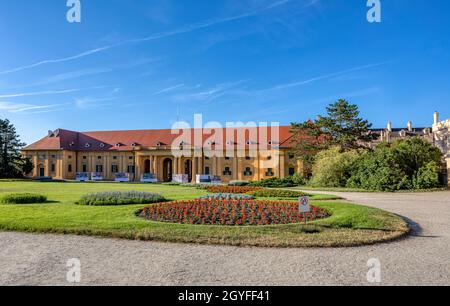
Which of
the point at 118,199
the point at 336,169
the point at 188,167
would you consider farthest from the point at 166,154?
the point at 118,199

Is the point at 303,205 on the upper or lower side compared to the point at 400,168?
lower

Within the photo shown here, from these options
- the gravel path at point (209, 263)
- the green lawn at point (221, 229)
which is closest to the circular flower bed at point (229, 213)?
the green lawn at point (221, 229)

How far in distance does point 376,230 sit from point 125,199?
1184 cm

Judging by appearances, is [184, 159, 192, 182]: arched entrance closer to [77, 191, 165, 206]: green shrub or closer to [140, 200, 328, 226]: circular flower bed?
[77, 191, 165, 206]: green shrub

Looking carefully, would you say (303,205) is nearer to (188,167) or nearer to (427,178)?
(427,178)

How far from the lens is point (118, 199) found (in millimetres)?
15773

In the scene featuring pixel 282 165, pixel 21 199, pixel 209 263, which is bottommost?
pixel 209 263

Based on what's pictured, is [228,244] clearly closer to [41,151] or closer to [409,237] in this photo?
[409,237]

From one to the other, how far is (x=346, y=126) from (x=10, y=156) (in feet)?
194

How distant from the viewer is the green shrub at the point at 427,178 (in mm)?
28469
